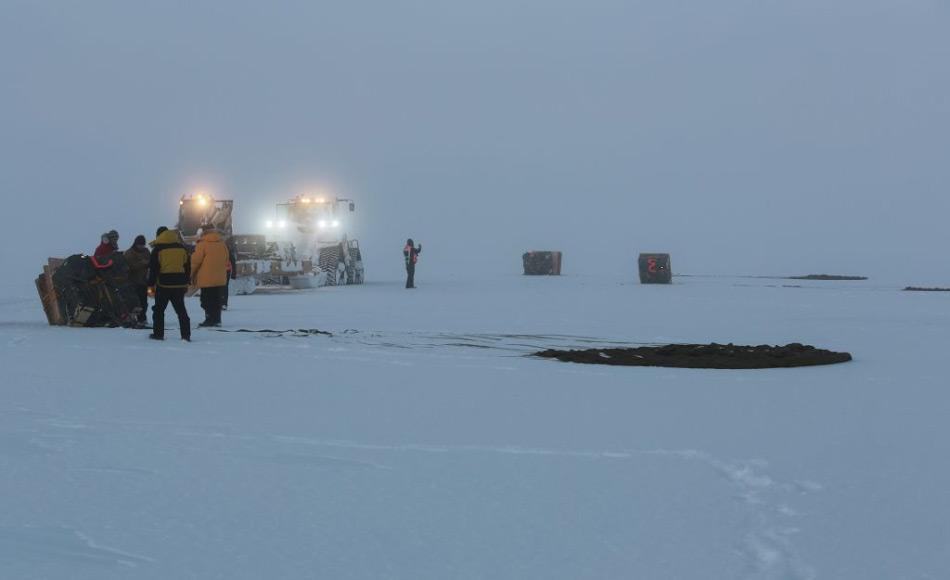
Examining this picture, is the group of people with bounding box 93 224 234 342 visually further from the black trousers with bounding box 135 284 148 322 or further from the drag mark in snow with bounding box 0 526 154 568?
the drag mark in snow with bounding box 0 526 154 568

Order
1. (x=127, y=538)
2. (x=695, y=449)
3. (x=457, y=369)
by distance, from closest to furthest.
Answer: (x=127, y=538) < (x=695, y=449) < (x=457, y=369)

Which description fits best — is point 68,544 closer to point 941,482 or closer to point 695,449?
point 695,449

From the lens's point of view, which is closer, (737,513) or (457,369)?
(737,513)

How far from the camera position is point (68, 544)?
3.86 metres

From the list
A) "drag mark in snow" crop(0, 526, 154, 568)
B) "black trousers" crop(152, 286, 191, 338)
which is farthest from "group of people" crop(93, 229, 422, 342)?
"drag mark in snow" crop(0, 526, 154, 568)

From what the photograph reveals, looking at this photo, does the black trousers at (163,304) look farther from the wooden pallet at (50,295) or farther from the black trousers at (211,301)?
the wooden pallet at (50,295)

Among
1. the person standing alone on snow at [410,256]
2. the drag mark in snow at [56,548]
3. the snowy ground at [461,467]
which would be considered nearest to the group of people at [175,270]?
the snowy ground at [461,467]

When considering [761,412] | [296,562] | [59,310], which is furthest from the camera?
[59,310]

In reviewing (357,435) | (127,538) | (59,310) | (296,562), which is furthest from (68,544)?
(59,310)

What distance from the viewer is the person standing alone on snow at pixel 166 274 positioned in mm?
13016

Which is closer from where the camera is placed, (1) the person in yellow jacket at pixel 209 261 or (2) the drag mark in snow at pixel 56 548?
(2) the drag mark in snow at pixel 56 548

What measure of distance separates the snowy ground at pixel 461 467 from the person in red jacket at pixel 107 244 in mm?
4196

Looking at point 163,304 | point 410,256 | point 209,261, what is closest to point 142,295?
point 209,261

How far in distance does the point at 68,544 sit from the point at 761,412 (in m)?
5.15
